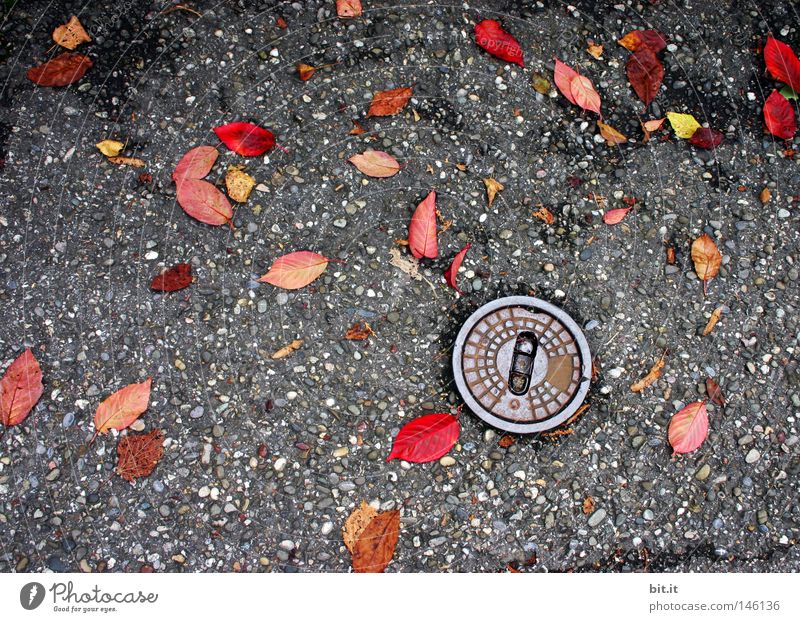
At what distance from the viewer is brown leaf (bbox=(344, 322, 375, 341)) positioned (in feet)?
8.80

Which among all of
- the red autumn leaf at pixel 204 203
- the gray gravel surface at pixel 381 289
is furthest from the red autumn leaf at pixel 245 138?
the red autumn leaf at pixel 204 203

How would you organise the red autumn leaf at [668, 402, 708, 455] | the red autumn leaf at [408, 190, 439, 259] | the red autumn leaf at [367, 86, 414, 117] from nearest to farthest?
the red autumn leaf at [668, 402, 708, 455] < the red autumn leaf at [408, 190, 439, 259] < the red autumn leaf at [367, 86, 414, 117]

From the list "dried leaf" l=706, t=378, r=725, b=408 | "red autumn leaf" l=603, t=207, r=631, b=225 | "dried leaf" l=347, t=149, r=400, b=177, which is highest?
"dried leaf" l=347, t=149, r=400, b=177

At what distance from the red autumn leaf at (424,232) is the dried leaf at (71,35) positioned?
5.19 ft

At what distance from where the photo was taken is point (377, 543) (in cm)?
253

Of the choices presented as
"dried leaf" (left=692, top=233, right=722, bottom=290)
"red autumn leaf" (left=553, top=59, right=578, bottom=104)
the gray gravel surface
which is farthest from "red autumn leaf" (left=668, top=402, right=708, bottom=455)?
"red autumn leaf" (left=553, top=59, right=578, bottom=104)

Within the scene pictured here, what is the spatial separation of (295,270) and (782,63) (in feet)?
7.52

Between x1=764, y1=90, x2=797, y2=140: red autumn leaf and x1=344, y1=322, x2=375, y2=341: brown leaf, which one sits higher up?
x1=764, y1=90, x2=797, y2=140: red autumn leaf

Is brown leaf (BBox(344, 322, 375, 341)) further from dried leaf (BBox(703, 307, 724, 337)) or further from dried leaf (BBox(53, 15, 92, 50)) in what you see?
dried leaf (BBox(53, 15, 92, 50))

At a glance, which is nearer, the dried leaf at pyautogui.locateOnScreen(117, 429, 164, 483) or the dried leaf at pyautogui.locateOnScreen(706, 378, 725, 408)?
the dried leaf at pyautogui.locateOnScreen(117, 429, 164, 483)

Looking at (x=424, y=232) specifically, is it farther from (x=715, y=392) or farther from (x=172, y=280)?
(x=715, y=392)

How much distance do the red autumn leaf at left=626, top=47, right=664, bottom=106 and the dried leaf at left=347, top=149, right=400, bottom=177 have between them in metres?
1.12

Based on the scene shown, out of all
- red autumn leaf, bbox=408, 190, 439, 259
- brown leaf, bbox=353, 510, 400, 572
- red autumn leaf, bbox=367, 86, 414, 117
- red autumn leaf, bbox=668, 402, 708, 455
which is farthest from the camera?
red autumn leaf, bbox=367, 86, 414, 117

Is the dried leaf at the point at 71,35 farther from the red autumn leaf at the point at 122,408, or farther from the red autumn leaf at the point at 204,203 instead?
the red autumn leaf at the point at 122,408
